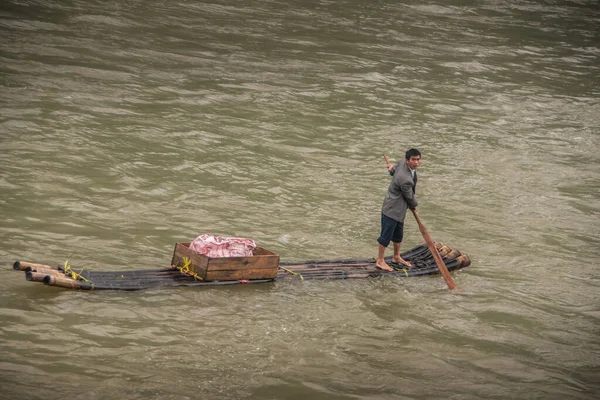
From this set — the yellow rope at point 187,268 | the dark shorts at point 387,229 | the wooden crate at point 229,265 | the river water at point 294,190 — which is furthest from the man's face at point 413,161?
the yellow rope at point 187,268

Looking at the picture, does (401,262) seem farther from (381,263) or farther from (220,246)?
(220,246)

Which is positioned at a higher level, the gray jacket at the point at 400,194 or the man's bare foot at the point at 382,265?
the gray jacket at the point at 400,194

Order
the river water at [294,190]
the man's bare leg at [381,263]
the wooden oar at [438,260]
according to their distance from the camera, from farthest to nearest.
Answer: the man's bare leg at [381,263], the wooden oar at [438,260], the river water at [294,190]

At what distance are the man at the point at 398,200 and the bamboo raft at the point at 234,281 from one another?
0.31 meters

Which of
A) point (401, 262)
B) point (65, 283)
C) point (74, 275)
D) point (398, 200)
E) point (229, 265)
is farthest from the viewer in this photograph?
point (401, 262)

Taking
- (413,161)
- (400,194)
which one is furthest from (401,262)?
(413,161)

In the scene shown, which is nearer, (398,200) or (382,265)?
(398,200)

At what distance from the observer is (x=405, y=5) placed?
2581 cm

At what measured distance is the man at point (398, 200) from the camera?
10.0m

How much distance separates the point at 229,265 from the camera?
367 inches

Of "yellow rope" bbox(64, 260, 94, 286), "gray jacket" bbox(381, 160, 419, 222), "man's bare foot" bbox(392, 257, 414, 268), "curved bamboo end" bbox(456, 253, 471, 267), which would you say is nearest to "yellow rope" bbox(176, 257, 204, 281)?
"yellow rope" bbox(64, 260, 94, 286)

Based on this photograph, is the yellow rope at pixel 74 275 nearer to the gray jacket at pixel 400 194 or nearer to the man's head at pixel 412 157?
the gray jacket at pixel 400 194

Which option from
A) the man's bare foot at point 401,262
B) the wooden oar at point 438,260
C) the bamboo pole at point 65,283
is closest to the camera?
the bamboo pole at point 65,283

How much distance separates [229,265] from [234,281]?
0.21 meters
